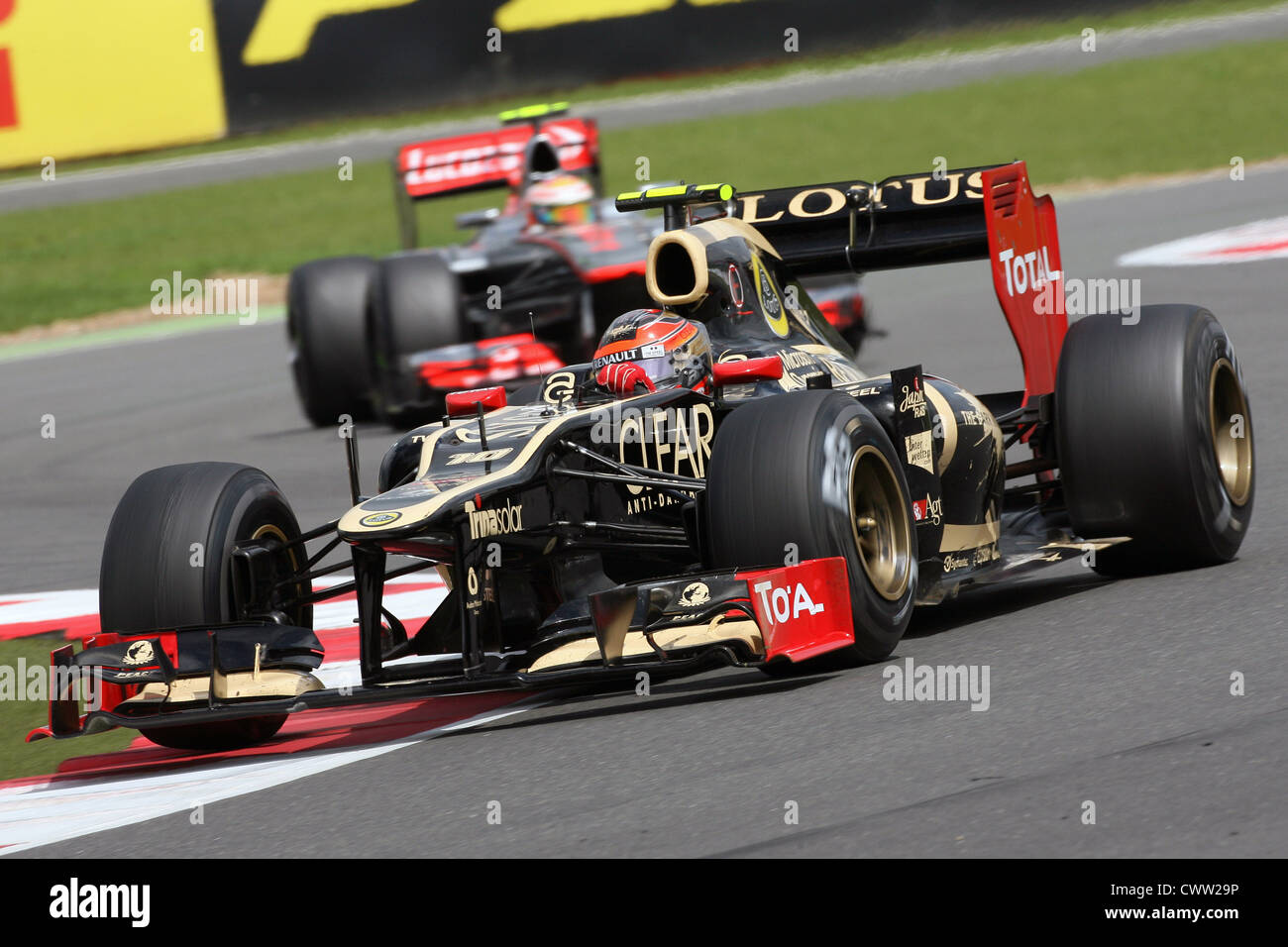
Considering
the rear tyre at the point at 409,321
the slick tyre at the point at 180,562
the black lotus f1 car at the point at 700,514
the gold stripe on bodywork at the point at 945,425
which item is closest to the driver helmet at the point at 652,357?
the black lotus f1 car at the point at 700,514

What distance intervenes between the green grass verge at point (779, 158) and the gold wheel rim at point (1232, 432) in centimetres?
1753

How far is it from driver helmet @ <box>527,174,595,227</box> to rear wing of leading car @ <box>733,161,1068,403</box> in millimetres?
6928

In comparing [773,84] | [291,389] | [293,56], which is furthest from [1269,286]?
[293,56]

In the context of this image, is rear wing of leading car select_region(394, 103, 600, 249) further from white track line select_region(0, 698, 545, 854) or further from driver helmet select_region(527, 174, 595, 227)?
white track line select_region(0, 698, 545, 854)

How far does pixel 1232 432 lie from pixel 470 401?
3.05 m

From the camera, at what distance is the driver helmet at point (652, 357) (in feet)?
23.2

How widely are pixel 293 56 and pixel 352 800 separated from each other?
25.6m

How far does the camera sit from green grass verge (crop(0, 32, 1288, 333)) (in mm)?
25531

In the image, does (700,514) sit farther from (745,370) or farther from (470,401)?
(470,401)

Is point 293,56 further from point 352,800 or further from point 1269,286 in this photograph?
point 352,800

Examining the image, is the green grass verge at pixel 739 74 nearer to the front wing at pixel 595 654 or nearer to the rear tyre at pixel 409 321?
the rear tyre at pixel 409 321

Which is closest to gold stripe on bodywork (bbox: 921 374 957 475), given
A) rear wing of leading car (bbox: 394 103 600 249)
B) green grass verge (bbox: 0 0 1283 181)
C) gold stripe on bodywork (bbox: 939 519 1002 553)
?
gold stripe on bodywork (bbox: 939 519 1002 553)

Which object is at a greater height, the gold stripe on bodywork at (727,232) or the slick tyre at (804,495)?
the gold stripe on bodywork at (727,232)

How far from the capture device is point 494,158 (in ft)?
54.4
